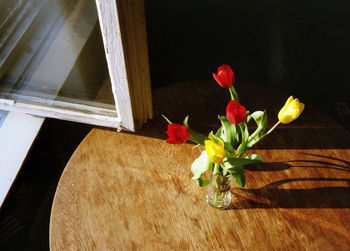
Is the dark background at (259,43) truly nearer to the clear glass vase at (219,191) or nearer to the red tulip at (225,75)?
the clear glass vase at (219,191)

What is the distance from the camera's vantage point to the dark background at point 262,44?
2230mm

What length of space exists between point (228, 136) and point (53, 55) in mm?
898

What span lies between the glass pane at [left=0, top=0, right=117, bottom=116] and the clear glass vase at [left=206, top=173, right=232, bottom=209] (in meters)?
0.44

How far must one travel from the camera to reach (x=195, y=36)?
2.37 meters

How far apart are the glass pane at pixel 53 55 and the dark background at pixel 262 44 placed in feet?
2.76

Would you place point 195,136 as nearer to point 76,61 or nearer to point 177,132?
point 177,132

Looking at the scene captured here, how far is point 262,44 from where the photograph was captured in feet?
7.73

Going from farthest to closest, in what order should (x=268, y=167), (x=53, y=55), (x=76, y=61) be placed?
1. (x=53, y=55)
2. (x=76, y=61)
3. (x=268, y=167)

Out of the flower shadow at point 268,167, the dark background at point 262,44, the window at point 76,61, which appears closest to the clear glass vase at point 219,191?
the flower shadow at point 268,167

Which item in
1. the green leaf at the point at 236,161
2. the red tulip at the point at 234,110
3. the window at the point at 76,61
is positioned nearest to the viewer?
the red tulip at the point at 234,110

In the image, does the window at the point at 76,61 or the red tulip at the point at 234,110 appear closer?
the red tulip at the point at 234,110

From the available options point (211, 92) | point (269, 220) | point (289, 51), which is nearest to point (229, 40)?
point (289, 51)

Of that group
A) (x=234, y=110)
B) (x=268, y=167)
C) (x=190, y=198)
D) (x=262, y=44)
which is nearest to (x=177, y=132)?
(x=234, y=110)

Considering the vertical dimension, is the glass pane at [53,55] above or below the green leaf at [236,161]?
below
